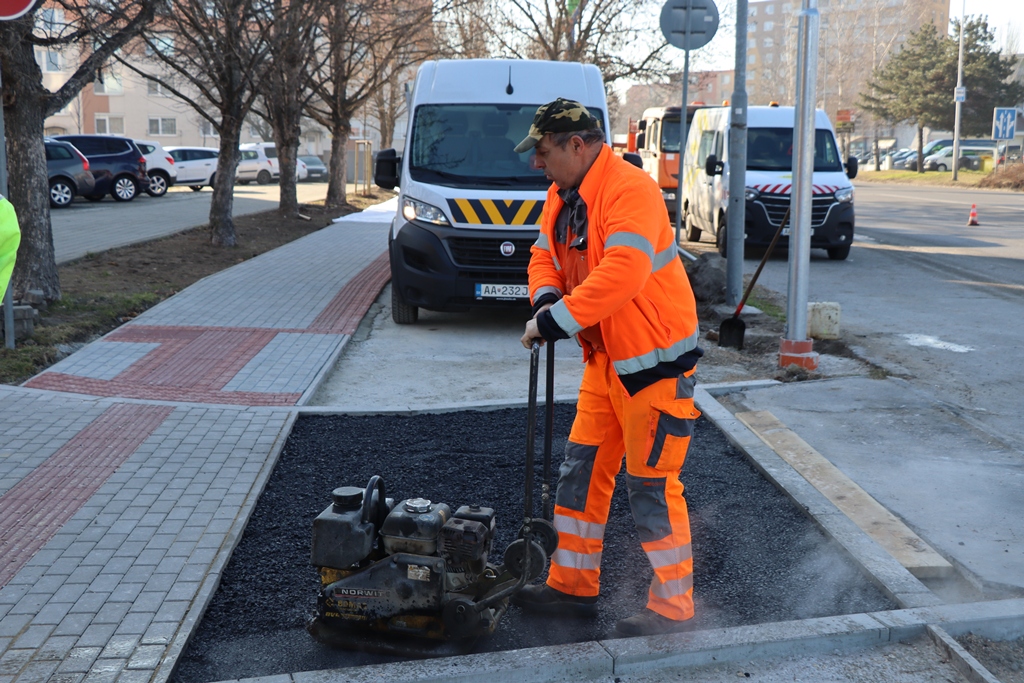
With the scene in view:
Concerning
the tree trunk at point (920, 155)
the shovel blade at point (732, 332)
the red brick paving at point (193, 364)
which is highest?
the tree trunk at point (920, 155)

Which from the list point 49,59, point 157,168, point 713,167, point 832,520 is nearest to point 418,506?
point 832,520

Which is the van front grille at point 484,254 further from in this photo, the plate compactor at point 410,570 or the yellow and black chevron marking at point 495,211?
the plate compactor at point 410,570

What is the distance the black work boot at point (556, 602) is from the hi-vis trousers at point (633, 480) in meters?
0.03

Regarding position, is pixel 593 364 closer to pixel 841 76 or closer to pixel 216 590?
pixel 216 590

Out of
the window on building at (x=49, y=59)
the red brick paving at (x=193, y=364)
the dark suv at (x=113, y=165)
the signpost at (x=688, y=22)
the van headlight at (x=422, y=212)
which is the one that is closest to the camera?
the red brick paving at (x=193, y=364)

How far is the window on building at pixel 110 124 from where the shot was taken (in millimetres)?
73375

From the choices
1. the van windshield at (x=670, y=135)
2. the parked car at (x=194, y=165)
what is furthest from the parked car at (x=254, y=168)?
the van windshield at (x=670, y=135)

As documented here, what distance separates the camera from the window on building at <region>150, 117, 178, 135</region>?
73.6 metres

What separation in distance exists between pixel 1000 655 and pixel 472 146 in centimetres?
735

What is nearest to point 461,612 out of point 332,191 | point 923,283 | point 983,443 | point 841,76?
point 983,443

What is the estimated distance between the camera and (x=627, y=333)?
3.43 meters

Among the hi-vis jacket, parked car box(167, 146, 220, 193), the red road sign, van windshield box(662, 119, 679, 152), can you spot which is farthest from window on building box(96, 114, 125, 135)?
the hi-vis jacket

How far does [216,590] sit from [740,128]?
800 cm

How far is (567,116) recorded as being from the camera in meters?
3.44
